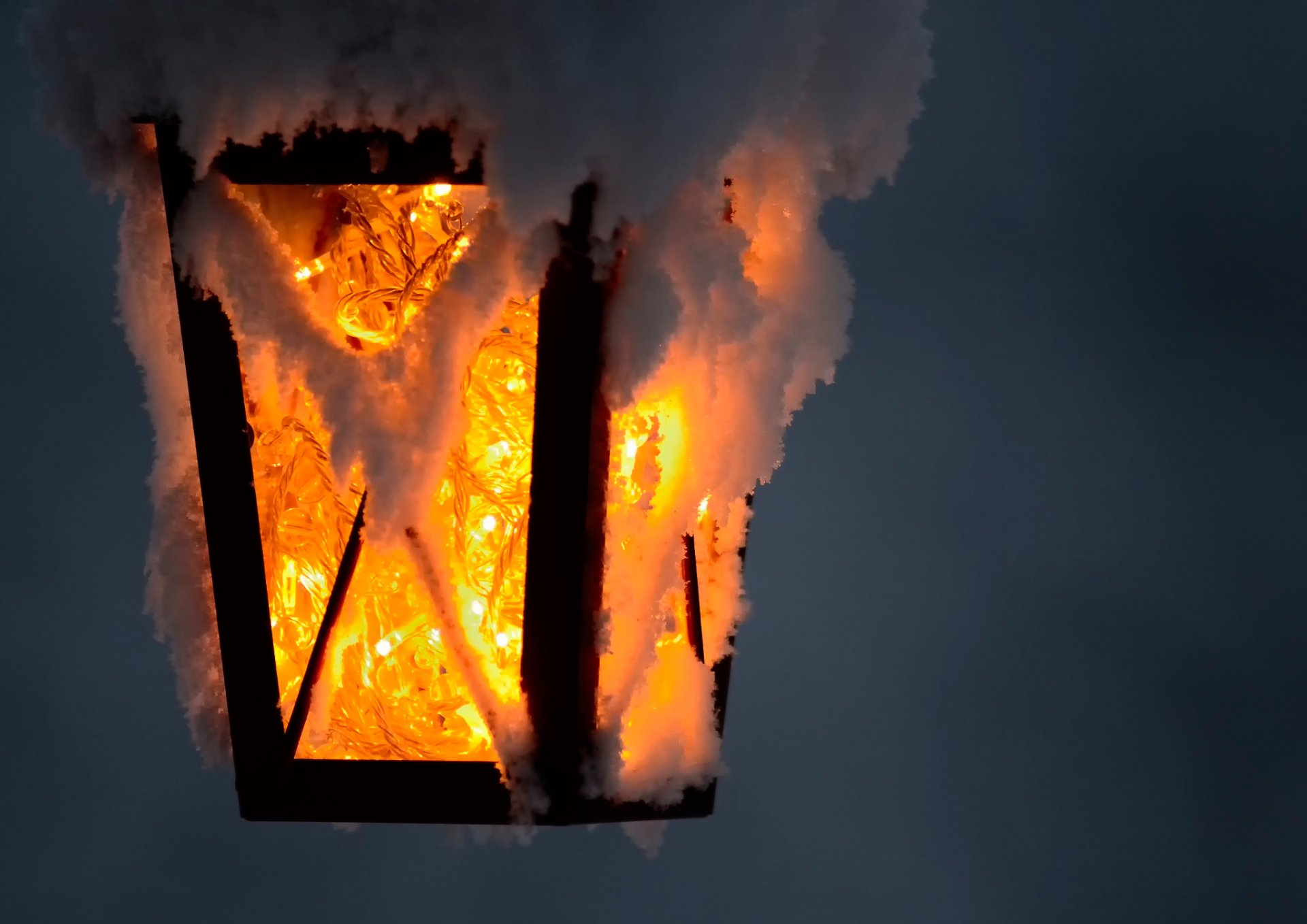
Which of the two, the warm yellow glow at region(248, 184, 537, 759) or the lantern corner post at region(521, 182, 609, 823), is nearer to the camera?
the lantern corner post at region(521, 182, 609, 823)

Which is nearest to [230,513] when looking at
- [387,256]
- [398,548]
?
[398,548]

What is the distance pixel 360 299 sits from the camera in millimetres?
2549

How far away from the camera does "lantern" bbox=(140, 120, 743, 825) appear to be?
2.43 metres

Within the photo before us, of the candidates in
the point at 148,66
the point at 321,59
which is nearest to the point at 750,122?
the point at 321,59

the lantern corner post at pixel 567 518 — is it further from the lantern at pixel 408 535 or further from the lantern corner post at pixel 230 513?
the lantern corner post at pixel 230 513

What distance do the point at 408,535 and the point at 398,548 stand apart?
0.04m

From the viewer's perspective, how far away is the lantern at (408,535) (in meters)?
2.43

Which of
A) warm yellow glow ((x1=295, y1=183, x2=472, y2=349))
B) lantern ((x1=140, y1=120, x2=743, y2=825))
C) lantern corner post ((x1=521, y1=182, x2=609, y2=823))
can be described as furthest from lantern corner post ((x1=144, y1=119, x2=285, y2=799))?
lantern corner post ((x1=521, y1=182, x2=609, y2=823))

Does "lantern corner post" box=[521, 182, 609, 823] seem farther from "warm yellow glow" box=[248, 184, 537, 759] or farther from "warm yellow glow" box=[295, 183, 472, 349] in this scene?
"warm yellow glow" box=[295, 183, 472, 349]

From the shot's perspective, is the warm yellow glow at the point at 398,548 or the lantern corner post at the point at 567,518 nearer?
the lantern corner post at the point at 567,518

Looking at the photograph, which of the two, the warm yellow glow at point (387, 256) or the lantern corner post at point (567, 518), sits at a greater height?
the warm yellow glow at point (387, 256)

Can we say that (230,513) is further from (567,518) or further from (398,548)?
(567,518)

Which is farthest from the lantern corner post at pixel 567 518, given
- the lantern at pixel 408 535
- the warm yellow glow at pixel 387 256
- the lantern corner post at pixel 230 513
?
the lantern corner post at pixel 230 513

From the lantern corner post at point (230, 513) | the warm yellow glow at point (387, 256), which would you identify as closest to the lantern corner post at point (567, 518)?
the warm yellow glow at point (387, 256)
